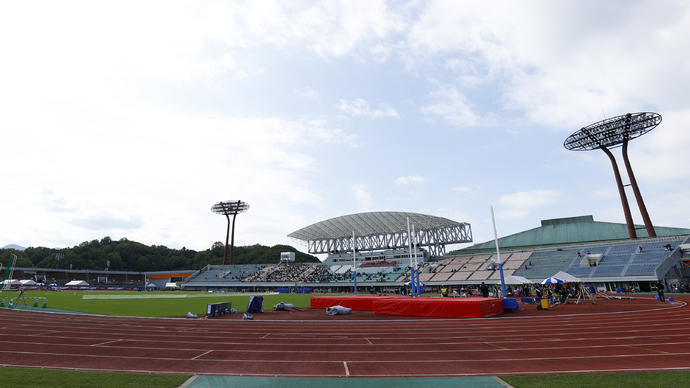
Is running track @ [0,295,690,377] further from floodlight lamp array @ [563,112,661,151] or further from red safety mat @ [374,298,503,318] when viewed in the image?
floodlight lamp array @ [563,112,661,151]

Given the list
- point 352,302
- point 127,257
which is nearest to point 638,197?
point 352,302

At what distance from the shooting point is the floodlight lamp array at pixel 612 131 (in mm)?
49406

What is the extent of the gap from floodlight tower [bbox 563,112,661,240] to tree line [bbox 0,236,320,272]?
309 ft

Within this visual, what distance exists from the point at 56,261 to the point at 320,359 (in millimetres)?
130082

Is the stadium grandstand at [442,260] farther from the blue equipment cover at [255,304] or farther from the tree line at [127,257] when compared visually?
the blue equipment cover at [255,304]

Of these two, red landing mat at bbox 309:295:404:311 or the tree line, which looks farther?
the tree line

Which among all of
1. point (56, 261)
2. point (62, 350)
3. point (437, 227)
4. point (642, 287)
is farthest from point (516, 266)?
point (56, 261)

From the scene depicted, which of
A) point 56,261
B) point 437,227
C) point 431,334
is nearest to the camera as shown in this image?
point 431,334

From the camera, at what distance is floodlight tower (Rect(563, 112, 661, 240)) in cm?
4978

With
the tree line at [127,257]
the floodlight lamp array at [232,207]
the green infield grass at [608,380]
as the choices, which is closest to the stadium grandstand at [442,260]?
the tree line at [127,257]

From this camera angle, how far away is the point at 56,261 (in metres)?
106

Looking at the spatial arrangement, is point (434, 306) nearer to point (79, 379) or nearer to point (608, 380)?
point (608, 380)

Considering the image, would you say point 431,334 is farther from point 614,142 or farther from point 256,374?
point 614,142

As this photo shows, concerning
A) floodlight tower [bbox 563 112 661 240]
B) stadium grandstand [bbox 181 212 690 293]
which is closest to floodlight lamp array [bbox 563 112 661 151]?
floodlight tower [bbox 563 112 661 240]
